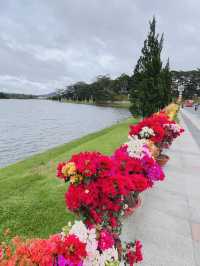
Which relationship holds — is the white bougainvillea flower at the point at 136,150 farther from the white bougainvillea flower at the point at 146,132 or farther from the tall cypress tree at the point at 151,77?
the tall cypress tree at the point at 151,77

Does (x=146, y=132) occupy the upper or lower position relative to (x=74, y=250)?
lower

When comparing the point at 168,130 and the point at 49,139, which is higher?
the point at 168,130

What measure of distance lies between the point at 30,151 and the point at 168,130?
10.7 meters

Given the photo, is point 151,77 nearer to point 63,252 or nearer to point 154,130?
point 154,130

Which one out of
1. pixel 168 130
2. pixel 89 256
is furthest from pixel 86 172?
pixel 168 130

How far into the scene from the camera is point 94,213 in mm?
3008

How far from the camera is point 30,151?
16578 mm

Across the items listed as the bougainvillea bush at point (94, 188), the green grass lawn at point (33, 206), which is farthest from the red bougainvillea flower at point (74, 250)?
the green grass lawn at point (33, 206)

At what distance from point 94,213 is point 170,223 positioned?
212 cm

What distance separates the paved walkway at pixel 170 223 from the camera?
3619mm

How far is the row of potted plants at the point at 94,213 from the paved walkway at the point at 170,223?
1.40 feet

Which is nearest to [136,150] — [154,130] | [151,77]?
[154,130]

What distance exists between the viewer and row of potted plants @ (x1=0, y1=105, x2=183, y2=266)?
180 centimetres

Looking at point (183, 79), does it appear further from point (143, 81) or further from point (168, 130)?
point (168, 130)
